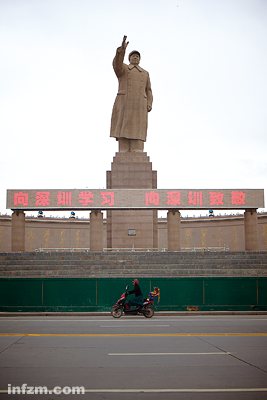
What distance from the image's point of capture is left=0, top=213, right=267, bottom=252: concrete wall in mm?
62625

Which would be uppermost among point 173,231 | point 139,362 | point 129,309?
point 173,231

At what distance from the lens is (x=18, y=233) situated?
41.4 m

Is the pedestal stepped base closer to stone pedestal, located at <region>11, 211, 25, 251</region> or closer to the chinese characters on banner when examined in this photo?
the chinese characters on banner

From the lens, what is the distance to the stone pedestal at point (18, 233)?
41188mm

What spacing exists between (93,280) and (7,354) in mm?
15135

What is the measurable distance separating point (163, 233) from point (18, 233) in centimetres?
2751

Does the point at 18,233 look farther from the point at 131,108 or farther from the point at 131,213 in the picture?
the point at 131,108

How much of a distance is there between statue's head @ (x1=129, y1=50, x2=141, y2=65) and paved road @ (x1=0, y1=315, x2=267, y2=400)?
110ft

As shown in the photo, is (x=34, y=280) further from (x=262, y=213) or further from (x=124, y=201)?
(x=262, y=213)

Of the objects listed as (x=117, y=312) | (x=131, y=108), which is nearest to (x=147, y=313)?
(x=117, y=312)

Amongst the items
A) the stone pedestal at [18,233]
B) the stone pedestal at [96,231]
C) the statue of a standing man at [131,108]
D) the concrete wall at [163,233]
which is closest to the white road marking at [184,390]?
the stone pedestal at [96,231]

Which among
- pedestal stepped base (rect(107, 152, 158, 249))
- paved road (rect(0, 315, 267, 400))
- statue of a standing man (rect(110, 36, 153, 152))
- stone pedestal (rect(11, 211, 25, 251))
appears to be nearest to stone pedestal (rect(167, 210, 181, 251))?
pedestal stepped base (rect(107, 152, 158, 249))

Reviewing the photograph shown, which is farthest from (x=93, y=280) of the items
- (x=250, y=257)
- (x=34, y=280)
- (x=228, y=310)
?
(x=250, y=257)

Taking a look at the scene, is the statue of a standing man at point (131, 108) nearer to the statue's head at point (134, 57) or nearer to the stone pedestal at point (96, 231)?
the statue's head at point (134, 57)
